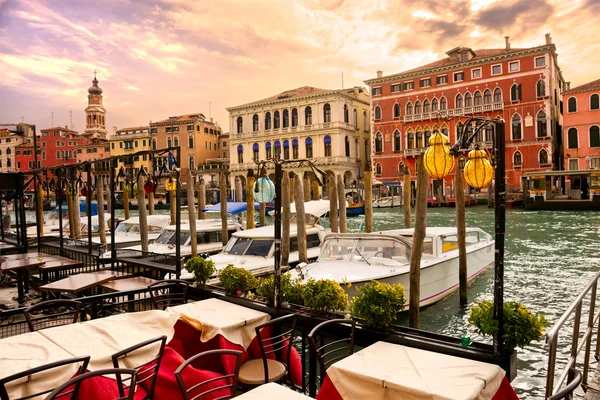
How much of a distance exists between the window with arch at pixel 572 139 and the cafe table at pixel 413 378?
133 ft

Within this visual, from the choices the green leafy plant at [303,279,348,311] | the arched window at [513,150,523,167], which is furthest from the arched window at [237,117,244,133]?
the green leafy plant at [303,279,348,311]

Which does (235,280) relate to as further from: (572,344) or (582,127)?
(582,127)

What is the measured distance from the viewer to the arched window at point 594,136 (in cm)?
3619

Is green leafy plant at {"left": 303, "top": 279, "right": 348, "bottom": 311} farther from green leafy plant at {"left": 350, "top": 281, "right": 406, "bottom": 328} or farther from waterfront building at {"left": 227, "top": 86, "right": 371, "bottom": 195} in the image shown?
waterfront building at {"left": 227, "top": 86, "right": 371, "bottom": 195}

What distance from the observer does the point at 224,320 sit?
4070 mm

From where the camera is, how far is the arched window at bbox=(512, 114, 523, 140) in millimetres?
38969

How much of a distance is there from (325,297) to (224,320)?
94cm

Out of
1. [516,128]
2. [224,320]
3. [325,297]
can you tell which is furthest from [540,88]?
[224,320]

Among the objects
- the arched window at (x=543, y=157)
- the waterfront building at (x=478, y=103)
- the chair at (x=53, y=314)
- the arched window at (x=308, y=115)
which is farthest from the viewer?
the arched window at (x=308, y=115)

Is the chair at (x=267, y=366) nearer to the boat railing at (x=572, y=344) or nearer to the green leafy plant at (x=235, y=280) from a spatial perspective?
the green leafy plant at (x=235, y=280)

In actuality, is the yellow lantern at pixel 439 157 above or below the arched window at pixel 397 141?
below

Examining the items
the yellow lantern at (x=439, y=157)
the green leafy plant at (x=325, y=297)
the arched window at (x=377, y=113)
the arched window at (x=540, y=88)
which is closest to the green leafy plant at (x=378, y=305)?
the green leafy plant at (x=325, y=297)

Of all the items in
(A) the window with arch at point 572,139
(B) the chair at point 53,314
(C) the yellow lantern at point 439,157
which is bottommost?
(B) the chair at point 53,314

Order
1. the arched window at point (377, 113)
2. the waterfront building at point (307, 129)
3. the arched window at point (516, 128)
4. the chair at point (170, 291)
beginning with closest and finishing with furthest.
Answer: the chair at point (170, 291), the arched window at point (516, 128), the arched window at point (377, 113), the waterfront building at point (307, 129)
